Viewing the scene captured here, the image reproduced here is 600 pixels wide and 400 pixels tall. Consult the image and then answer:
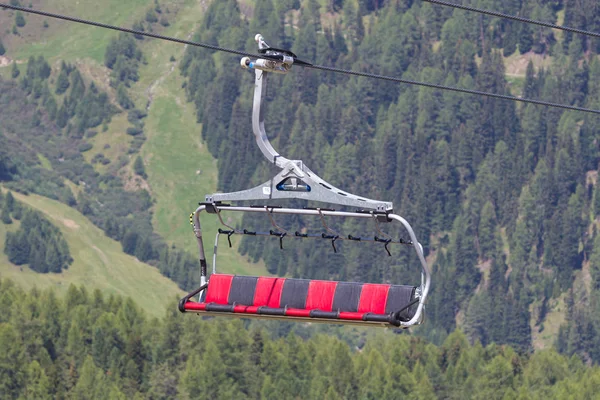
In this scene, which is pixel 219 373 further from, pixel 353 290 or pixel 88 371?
pixel 353 290

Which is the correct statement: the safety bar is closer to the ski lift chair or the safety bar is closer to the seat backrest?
the ski lift chair

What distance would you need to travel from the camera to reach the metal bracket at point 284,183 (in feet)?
136

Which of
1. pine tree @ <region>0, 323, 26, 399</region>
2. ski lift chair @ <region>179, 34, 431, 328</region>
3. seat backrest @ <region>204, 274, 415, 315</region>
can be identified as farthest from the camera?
pine tree @ <region>0, 323, 26, 399</region>

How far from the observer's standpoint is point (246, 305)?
44.2 m

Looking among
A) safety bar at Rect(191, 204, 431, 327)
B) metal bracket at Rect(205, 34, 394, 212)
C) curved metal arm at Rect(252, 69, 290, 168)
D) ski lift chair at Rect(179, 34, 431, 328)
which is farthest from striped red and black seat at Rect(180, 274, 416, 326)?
curved metal arm at Rect(252, 69, 290, 168)

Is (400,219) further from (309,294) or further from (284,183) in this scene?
(309,294)

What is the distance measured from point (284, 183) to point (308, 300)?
99.6 inches

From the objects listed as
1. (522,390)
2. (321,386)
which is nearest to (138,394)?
(321,386)

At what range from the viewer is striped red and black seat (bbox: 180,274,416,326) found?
140 ft

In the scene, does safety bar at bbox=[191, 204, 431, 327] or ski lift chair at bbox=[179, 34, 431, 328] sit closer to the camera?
safety bar at bbox=[191, 204, 431, 327]

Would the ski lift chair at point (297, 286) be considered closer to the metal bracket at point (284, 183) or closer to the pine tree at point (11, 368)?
the metal bracket at point (284, 183)

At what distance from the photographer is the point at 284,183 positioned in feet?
141

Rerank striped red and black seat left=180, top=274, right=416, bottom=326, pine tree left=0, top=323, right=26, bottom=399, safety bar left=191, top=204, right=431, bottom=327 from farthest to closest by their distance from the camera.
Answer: pine tree left=0, top=323, right=26, bottom=399
striped red and black seat left=180, top=274, right=416, bottom=326
safety bar left=191, top=204, right=431, bottom=327

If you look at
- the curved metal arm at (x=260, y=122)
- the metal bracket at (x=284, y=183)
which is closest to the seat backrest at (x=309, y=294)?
the metal bracket at (x=284, y=183)
